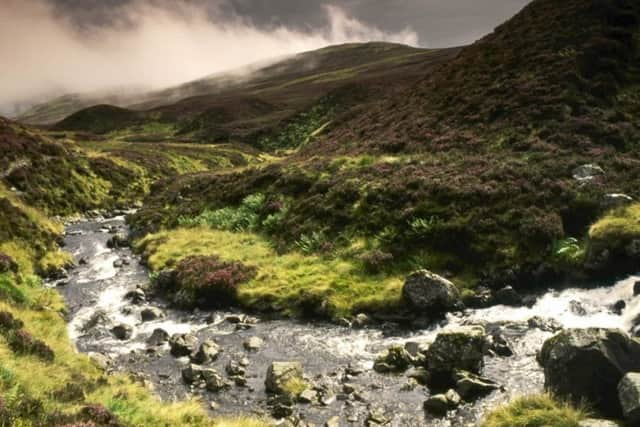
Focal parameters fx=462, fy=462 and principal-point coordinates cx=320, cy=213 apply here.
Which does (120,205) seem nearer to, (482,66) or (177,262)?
(177,262)

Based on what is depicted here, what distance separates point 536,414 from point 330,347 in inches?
307

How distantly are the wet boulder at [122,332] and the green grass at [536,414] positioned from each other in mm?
14131

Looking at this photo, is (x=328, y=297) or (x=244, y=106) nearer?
(x=328, y=297)

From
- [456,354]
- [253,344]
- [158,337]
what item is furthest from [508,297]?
[158,337]

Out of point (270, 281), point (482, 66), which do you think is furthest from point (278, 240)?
point (482, 66)

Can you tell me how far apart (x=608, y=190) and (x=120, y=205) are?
1809 inches

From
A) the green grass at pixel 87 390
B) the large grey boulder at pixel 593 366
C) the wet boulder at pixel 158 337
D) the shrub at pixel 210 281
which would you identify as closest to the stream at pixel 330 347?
the wet boulder at pixel 158 337

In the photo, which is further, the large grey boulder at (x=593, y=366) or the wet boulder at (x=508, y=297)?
the wet boulder at (x=508, y=297)

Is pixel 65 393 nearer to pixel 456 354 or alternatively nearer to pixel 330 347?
pixel 330 347

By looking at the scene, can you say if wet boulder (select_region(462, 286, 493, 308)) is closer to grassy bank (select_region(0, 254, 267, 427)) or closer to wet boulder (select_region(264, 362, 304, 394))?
wet boulder (select_region(264, 362, 304, 394))

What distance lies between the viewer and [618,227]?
63.1ft

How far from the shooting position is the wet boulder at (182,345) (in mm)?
16719

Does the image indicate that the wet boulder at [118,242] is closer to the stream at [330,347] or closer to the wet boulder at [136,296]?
the stream at [330,347]

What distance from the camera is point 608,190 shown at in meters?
22.2
